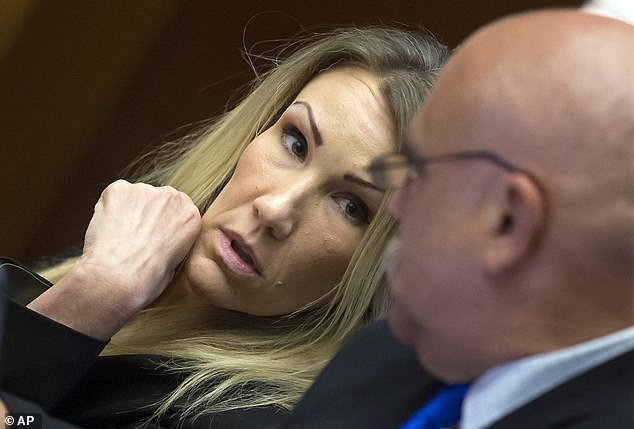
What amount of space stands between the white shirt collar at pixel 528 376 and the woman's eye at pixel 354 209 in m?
0.50

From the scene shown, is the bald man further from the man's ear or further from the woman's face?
the woman's face

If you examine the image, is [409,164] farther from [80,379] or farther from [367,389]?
[80,379]

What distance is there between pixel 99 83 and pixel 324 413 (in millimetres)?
1095

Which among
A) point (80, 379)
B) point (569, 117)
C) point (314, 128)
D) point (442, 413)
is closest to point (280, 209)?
point (314, 128)

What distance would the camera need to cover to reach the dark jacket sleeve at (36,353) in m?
1.06

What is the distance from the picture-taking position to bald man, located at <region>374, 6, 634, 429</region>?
0.61 metres

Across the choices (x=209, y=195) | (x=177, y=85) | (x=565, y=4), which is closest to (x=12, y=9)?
(x=177, y=85)

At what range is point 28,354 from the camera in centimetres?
106

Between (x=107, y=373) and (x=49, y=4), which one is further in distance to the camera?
(x=49, y=4)

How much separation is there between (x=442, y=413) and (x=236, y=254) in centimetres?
49

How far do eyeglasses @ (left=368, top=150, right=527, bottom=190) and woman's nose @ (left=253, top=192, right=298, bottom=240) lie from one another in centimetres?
40

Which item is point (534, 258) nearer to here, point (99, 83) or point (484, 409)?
point (484, 409)

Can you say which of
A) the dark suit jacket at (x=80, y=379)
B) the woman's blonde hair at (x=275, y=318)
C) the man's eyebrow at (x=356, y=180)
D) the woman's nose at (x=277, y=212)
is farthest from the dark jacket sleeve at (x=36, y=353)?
the man's eyebrow at (x=356, y=180)

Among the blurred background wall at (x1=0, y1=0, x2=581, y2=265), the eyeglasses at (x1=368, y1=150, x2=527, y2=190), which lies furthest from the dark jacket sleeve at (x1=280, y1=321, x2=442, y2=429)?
the blurred background wall at (x1=0, y1=0, x2=581, y2=265)
